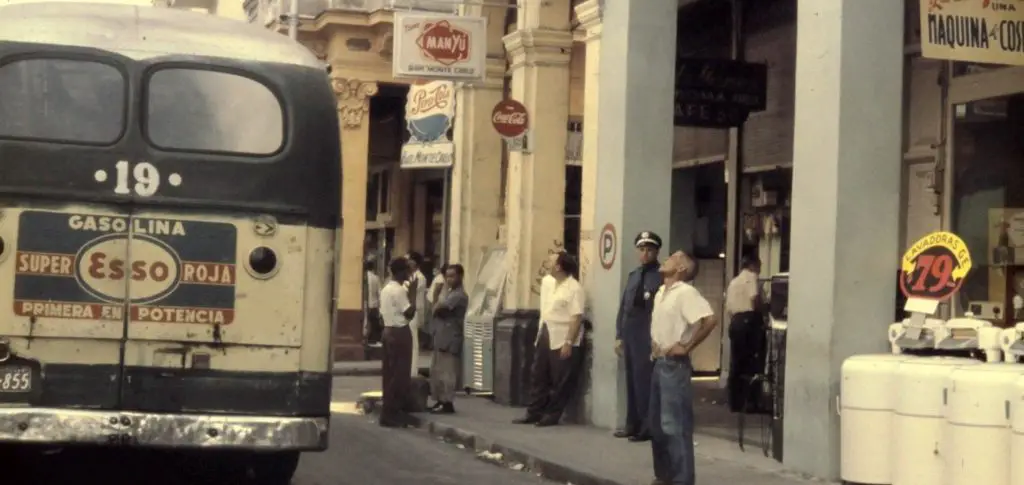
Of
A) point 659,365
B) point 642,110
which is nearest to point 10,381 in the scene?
point 659,365

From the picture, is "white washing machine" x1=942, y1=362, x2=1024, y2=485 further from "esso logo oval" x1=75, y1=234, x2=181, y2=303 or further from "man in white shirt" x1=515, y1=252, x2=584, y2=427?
"man in white shirt" x1=515, y1=252, x2=584, y2=427

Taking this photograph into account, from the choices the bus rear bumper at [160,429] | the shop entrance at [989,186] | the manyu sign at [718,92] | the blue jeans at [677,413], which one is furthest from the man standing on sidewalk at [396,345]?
the bus rear bumper at [160,429]

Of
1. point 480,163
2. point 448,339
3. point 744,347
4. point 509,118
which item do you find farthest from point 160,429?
point 480,163

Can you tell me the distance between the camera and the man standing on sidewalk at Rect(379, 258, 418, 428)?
60.6 feet

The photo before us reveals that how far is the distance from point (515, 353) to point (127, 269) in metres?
10.8

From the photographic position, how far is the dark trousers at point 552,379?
18.2 meters

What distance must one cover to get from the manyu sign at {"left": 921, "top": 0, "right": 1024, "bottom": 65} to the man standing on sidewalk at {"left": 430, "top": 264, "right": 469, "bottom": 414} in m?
8.69

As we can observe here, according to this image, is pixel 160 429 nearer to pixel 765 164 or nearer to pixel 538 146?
pixel 538 146

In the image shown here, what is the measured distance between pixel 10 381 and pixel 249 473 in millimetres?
3786

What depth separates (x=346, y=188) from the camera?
102 ft

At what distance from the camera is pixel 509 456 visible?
52.0ft

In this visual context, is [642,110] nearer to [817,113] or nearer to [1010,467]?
[817,113]

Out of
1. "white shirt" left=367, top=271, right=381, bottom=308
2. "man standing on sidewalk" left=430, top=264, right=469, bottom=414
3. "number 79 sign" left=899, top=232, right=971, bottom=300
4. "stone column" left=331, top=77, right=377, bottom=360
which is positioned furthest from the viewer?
"white shirt" left=367, top=271, right=381, bottom=308

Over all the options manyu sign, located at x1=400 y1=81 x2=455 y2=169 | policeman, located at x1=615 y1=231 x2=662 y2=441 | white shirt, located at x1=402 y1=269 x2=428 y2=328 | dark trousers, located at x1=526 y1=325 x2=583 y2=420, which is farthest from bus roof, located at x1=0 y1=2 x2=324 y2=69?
manyu sign, located at x1=400 y1=81 x2=455 y2=169
